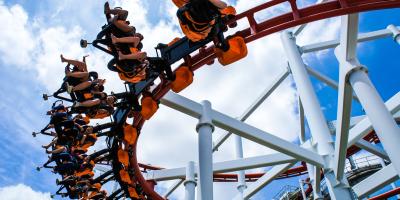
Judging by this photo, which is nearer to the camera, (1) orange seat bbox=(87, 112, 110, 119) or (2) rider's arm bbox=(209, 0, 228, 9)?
(2) rider's arm bbox=(209, 0, 228, 9)

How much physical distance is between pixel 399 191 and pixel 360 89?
8270 mm

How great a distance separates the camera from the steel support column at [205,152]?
4.89 m

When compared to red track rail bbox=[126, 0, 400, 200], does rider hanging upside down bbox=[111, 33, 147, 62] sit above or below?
below

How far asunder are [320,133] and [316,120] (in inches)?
9.8

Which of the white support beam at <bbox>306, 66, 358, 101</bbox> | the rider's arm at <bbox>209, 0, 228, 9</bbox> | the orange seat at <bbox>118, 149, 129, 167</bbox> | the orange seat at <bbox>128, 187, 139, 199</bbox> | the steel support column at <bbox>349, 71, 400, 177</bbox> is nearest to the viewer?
the steel support column at <bbox>349, 71, 400, 177</bbox>

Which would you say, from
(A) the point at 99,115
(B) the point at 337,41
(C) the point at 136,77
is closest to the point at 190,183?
(A) the point at 99,115

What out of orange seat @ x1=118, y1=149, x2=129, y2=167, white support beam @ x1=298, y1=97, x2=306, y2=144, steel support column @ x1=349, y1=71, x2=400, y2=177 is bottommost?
steel support column @ x1=349, y1=71, x2=400, y2=177

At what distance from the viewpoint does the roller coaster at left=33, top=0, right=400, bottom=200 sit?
4262mm

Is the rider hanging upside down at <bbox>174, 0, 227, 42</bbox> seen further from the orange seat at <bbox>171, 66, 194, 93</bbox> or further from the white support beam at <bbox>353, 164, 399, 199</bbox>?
the white support beam at <bbox>353, 164, 399, 199</bbox>

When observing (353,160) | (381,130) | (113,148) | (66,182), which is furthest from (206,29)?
(353,160)

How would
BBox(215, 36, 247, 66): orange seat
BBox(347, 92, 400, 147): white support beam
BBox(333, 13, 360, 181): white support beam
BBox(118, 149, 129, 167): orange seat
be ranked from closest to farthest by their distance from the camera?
1. BBox(333, 13, 360, 181): white support beam
2. BBox(215, 36, 247, 66): orange seat
3. BBox(347, 92, 400, 147): white support beam
4. BBox(118, 149, 129, 167): orange seat

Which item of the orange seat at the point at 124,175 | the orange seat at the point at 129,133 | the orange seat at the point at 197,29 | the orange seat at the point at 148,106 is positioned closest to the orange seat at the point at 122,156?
the orange seat at the point at 129,133

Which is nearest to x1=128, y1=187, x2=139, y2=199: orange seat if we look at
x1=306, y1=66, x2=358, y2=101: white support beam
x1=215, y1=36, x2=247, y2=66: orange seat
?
x1=215, y1=36, x2=247, y2=66: orange seat

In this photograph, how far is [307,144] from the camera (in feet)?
22.4
